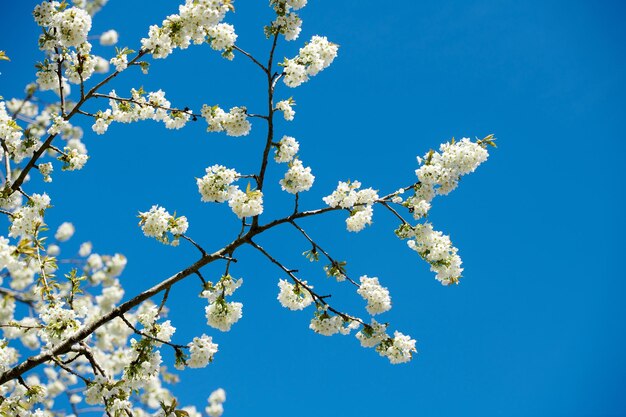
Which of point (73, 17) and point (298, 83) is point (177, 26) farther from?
point (298, 83)

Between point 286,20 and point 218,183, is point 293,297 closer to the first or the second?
point 218,183

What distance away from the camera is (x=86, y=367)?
1204 centimetres

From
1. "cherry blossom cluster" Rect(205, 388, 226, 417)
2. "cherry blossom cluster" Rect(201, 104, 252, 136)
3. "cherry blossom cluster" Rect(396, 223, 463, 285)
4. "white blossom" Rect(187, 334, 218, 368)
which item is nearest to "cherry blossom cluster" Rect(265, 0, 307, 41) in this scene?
"cherry blossom cluster" Rect(201, 104, 252, 136)

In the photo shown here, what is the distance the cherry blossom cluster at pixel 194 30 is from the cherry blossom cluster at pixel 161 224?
7.57 feet

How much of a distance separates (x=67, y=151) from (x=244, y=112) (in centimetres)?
281

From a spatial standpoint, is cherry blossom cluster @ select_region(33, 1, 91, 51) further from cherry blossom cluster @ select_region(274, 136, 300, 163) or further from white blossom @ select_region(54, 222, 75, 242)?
white blossom @ select_region(54, 222, 75, 242)

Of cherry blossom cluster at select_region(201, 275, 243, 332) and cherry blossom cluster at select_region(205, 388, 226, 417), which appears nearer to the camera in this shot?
cherry blossom cluster at select_region(201, 275, 243, 332)

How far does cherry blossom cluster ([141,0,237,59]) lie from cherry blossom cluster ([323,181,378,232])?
2.38m

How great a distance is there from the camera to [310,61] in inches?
263

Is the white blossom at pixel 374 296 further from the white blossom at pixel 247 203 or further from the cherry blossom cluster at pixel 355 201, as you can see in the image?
the white blossom at pixel 247 203

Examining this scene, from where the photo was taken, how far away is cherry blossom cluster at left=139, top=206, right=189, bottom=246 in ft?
Result: 19.9

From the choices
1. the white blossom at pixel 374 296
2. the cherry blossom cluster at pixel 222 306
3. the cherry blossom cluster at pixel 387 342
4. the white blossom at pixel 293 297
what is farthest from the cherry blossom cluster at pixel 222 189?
the cherry blossom cluster at pixel 387 342

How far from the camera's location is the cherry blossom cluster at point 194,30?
20.8ft

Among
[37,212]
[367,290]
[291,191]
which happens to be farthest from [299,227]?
[37,212]
